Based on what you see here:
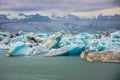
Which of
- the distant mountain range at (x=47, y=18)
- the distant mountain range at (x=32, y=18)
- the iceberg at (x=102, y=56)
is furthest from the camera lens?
the distant mountain range at (x=32, y=18)

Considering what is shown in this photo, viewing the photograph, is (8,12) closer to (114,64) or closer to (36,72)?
(36,72)

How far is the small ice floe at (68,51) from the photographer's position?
4965 millimetres

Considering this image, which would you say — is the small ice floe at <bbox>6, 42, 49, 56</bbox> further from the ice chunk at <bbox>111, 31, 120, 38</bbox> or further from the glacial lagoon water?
the ice chunk at <bbox>111, 31, 120, 38</bbox>

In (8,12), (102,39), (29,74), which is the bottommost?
(29,74)

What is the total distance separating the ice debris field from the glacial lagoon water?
0.08 m

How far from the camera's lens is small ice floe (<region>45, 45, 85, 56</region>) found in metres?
4.96

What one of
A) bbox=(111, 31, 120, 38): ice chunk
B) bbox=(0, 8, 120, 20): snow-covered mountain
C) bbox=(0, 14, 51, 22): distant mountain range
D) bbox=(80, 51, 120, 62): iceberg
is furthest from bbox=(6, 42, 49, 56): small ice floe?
bbox=(111, 31, 120, 38): ice chunk

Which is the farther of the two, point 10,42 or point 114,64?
point 10,42

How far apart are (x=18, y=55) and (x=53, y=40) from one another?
0.54 m

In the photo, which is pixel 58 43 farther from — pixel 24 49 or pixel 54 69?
pixel 24 49

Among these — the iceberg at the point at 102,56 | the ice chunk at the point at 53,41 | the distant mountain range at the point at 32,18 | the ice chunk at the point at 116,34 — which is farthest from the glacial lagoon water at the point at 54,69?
the distant mountain range at the point at 32,18

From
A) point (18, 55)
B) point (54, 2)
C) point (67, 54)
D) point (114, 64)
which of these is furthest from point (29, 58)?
point (114, 64)

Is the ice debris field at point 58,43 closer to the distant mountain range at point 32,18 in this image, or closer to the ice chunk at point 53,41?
the ice chunk at point 53,41

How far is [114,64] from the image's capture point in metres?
4.88
